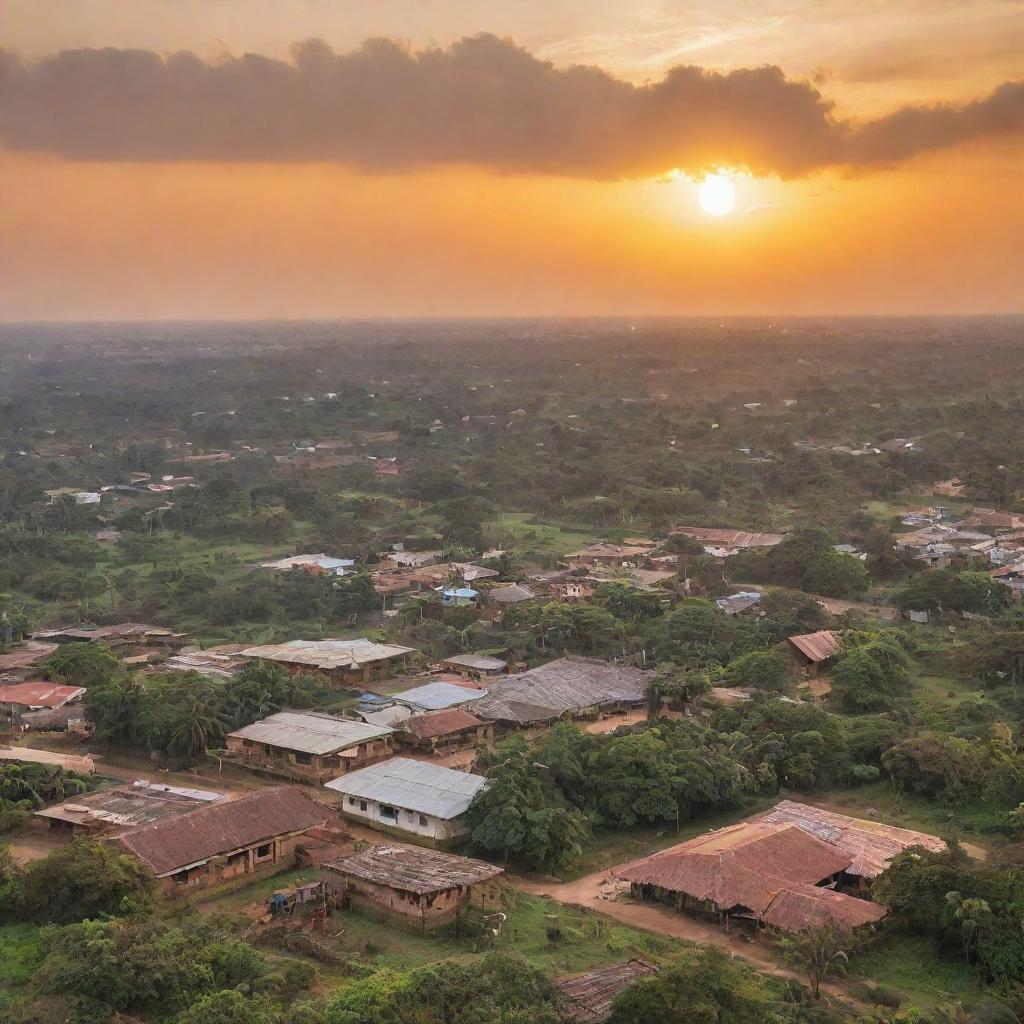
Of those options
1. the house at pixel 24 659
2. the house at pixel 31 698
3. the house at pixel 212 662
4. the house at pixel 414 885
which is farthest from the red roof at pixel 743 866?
the house at pixel 24 659

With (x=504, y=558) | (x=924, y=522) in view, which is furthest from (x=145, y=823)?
(x=924, y=522)

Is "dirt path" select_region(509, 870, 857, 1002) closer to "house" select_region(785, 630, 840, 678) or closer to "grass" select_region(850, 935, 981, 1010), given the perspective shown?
"grass" select_region(850, 935, 981, 1010)

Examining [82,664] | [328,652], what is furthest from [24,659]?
[328,652]

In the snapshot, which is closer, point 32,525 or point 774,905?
point 774,905

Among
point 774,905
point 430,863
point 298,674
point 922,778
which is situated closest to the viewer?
point 774,905

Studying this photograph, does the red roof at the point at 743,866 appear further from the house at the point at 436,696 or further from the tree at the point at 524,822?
the house at the point at 436,696

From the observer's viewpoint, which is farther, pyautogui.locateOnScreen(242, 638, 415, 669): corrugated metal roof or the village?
pyautogui.locateOnScreen(242, 638, 415, 669): corrugated metal roof

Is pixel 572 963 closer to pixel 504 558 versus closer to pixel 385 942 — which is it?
pixel 385 942

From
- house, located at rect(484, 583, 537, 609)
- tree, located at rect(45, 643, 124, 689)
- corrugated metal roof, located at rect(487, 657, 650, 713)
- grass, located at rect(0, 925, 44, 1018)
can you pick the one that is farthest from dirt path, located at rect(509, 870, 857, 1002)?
house, located at rect(484, 583, 537, 609)
